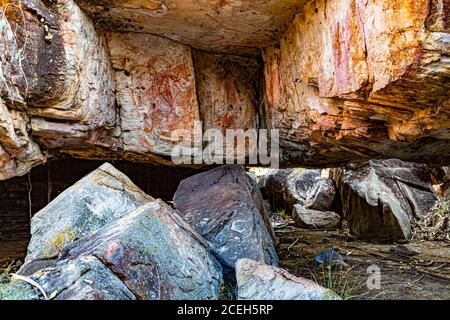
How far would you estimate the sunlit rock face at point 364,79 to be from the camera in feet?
6.92

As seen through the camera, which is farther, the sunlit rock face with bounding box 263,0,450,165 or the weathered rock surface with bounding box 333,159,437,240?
the weathered rock surface with bounding box 333,159,437,240

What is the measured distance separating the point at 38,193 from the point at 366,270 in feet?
15.2

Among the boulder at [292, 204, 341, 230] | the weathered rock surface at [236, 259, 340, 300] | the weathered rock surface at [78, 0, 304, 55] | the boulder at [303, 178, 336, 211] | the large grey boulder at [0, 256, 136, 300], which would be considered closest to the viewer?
the large grey boulder at [0, 256, 136, 300]

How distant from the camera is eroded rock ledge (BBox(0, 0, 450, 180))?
240 centimetres

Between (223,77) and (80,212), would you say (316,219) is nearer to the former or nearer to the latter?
(223,77)

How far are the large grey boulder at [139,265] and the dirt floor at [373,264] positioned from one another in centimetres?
113

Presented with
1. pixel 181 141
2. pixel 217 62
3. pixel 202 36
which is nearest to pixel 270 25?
pixel 202 36

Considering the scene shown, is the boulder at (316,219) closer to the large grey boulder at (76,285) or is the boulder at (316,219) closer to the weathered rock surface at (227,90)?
the weathered rock surface at (227,90)

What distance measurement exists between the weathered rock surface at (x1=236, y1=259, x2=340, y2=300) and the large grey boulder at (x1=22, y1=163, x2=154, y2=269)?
123 centimetres

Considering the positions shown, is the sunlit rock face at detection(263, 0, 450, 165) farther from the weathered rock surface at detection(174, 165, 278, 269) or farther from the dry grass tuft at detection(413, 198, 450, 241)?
the dry grass tuft at detection(413, 198, 450, 241)

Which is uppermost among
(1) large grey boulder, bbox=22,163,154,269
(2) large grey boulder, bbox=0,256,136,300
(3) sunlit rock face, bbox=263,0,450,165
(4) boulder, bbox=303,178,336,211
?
(3) sunlit rock face, bbox=263,0,450,165

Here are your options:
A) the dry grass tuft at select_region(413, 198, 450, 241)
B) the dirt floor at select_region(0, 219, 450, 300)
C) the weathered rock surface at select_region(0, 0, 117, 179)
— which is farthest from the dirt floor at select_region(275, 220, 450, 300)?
the weathered rock surface at select_region(0, 0, 117, 179)

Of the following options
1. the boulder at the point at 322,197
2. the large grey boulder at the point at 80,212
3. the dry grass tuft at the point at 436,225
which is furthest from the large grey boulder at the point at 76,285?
the boulder at the point at 322,197

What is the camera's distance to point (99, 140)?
4.06 meters
